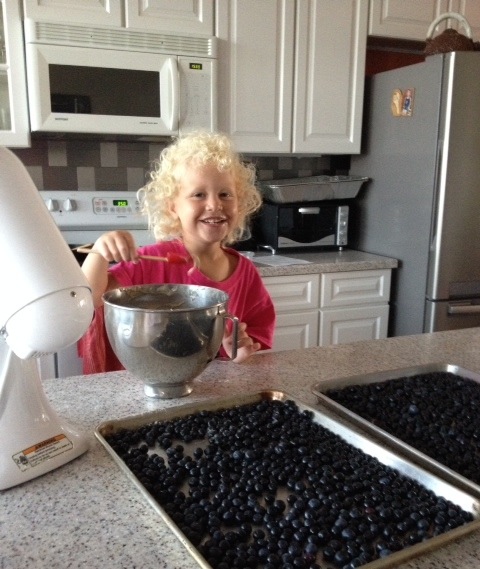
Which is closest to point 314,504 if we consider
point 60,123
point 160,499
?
point 160,499

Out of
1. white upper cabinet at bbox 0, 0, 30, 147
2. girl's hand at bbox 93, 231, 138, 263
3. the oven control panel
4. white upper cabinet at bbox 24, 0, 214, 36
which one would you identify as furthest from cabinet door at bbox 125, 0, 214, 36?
girl's hand at bbox 93, 231, 138, 263

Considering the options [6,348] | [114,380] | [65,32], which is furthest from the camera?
[65,32]

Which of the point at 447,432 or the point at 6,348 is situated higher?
Result: the point at 6,348

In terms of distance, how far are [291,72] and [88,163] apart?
0.97 m

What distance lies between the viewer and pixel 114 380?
991 mm

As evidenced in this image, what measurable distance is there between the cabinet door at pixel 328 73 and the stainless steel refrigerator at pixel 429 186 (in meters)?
0.13

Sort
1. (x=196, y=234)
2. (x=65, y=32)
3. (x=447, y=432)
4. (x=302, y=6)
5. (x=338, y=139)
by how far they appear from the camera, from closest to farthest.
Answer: (x=447, y=432) < (x=196, y=234) < (x=65, y=32) < (x=302, y=6) < (x=338, y=139)

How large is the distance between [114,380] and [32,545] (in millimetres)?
458

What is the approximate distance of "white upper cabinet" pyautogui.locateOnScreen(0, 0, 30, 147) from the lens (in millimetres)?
1926

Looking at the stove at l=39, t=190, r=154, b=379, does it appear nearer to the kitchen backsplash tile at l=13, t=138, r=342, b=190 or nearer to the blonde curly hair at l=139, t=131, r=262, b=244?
the kitchen backsplash tile at l=13, t=138, r=342, b=190

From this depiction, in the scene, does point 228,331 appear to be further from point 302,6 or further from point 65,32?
point 302,6

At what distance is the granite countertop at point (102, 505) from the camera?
1.73 feet

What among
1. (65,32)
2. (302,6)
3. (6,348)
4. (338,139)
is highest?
(302,6)

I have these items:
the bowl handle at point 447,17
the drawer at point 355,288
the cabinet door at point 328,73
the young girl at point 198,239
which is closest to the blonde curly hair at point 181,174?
the young girl at point 198,239
